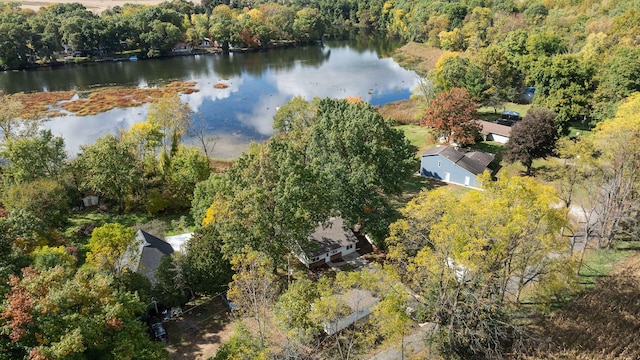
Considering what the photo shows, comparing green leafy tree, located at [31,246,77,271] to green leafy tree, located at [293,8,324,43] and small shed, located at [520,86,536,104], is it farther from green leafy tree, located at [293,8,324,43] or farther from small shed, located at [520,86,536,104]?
green leafy tree, located at [293,8,324,43]

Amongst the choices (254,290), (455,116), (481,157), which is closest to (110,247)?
(254,290)

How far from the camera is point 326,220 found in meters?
25.7

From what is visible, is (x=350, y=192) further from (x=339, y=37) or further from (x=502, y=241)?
(x=339, y=37)

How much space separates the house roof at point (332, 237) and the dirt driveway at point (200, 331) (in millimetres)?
6469

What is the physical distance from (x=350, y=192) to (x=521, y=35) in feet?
151

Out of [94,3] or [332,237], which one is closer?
[332,237]

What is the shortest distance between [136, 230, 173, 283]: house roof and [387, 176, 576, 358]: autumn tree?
14029 millimetres

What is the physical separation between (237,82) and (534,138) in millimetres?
51710

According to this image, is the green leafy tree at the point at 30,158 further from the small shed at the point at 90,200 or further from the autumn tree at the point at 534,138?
the autumn tree at the point at 534,138

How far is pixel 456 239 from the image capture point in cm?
1606

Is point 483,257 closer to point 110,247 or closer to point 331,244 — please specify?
point 331,244

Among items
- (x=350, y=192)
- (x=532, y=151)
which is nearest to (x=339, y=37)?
(x=532, y=151)

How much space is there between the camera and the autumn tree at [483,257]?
636 inches

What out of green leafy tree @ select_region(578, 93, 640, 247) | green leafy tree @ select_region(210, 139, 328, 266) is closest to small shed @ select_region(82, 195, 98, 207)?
green leafy tree @ select_region(210, 139, 328, 266)
